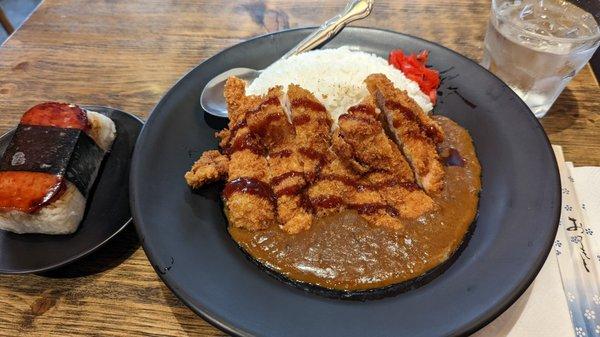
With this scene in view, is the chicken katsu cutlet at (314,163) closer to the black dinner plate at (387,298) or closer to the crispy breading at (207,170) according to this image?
the crispy breading at (207,170)

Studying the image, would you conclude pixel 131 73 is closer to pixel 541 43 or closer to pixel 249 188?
pixel 249 188

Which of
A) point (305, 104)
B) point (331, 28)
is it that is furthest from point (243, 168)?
point (331, 28)

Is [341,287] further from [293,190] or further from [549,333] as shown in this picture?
[549,333]

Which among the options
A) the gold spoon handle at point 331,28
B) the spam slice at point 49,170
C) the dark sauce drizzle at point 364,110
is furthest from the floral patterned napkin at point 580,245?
the spam slice at point 49,170

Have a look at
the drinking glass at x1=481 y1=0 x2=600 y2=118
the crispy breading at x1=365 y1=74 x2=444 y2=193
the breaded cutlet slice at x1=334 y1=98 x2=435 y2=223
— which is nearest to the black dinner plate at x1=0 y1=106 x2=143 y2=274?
the breaded cutlet slice at x1=334 y1=98 x2=435 y2=223

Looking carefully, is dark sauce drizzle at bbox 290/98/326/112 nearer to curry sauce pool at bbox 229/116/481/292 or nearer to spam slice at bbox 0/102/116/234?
curry sauce pool at bbox 229/116/481/292

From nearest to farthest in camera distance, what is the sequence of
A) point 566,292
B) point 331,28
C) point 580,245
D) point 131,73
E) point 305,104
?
1. point 566,292
2. point 580,245
3. point 305,104
4. point 331,28
5. point 131,73
